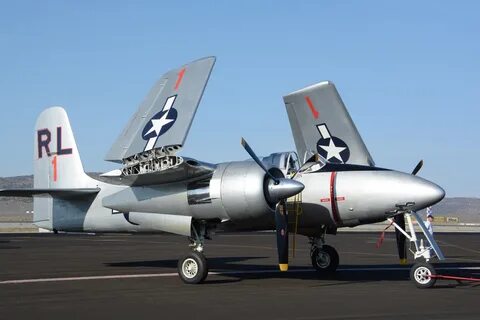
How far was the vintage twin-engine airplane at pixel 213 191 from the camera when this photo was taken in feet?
52.3

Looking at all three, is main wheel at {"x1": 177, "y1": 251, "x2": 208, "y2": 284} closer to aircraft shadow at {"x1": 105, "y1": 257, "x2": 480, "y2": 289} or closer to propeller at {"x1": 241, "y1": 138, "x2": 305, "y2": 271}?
aircraft shadow at {"x1": 105, "y1": 257, "x2": 480, "y2": 289}

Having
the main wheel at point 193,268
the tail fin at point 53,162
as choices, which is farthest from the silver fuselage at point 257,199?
the tail fin at point 53,162

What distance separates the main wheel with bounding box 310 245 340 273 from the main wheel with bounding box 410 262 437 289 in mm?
3590

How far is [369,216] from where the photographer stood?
16625 millimetres

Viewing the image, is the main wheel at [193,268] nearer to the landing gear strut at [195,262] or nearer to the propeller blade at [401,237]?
the landing gear strut at [195,262]

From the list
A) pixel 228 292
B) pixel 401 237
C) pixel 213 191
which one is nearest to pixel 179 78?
pixel 213 191

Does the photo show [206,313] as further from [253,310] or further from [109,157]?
[109,157]

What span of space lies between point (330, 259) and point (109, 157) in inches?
271

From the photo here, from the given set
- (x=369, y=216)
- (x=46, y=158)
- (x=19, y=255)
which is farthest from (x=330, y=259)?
(x=19, y=255)

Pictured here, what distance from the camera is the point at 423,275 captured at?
51.2 ft

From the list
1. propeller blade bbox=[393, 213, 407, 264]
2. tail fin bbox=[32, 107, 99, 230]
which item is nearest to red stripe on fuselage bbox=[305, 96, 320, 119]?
propeller blade bbox=[393, 213, 407, 264]

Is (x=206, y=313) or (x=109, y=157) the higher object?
(x=109, y=157)

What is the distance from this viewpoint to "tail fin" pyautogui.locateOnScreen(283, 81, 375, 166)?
21422 millimetres

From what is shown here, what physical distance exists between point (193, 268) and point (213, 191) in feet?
6.57
